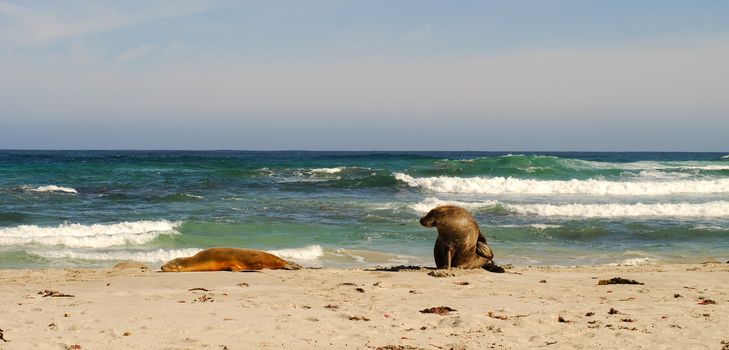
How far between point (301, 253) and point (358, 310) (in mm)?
6272

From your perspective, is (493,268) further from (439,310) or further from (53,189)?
(53,189)

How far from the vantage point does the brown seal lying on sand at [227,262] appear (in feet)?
34.9

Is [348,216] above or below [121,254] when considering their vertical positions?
above

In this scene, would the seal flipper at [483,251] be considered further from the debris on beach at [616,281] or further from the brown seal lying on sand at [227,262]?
the brown seal lying on sand at [227,262]

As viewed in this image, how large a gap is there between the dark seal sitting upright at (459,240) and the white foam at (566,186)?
18656 millimetres

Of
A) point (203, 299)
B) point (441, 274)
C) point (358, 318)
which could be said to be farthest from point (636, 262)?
point (203, 299)

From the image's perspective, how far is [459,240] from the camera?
10.6 meters

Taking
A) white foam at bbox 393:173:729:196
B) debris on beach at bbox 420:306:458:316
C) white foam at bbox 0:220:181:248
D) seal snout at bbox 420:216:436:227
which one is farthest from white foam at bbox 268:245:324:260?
white foam at bbox 393:173:729:196

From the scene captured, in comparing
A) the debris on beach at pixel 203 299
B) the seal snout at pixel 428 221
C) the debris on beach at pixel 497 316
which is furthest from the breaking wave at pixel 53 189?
the debris on beach at pixel 497 316

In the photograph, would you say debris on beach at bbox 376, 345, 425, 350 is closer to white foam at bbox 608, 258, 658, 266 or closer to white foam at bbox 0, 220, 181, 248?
white foam at bbox 608, 258, 658, 266

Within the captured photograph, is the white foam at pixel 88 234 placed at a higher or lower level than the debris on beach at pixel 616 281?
lower

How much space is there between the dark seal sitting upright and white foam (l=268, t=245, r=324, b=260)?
3243mm

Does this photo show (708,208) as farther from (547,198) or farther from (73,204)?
(73,204)

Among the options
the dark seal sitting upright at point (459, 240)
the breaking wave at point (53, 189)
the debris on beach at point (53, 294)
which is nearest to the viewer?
the debris on beach at point (53, 294)
